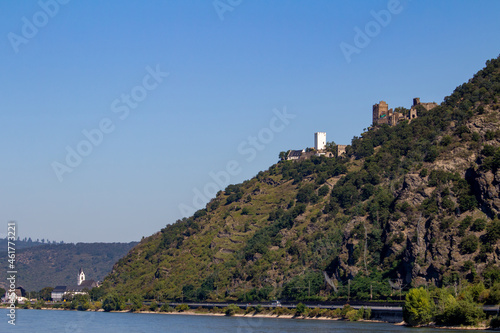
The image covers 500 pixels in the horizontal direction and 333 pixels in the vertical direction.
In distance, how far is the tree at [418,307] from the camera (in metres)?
75.8

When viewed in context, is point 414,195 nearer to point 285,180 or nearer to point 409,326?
point 409,326

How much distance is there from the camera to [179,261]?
162 m

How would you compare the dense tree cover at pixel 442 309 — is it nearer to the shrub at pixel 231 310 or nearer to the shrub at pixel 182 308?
the shrub at pixel 231 310

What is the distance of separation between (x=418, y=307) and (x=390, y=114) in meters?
105

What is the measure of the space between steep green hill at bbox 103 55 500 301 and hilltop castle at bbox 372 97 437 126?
226 inches

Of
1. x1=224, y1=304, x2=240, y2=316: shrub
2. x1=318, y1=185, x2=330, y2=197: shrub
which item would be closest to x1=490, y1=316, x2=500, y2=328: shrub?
x1=224, y1=304, x2=240, y2=316: shrub

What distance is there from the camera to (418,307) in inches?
3009

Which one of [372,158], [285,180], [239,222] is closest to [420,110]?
[372,158]

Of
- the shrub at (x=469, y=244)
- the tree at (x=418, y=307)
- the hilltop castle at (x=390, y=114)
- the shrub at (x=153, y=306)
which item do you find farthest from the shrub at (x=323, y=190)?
the tree at (x=418, y=307)

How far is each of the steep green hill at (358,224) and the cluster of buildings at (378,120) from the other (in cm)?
590

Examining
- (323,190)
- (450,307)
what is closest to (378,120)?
(323,190)

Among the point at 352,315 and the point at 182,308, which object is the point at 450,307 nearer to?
the point at 352,315

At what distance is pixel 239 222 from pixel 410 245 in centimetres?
7670

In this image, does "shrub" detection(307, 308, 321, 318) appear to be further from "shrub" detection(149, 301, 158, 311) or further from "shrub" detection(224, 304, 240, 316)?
"shrub" detection(149, 301, 158, 311)
